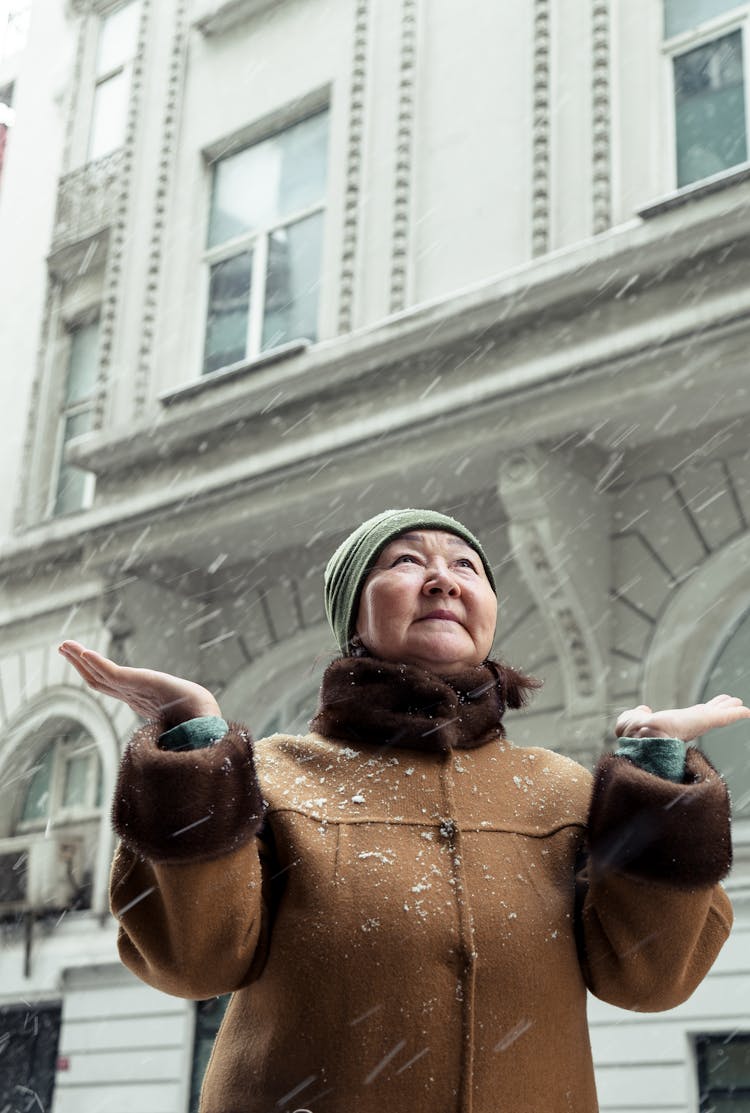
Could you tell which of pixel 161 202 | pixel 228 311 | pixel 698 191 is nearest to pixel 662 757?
pixel 698 191

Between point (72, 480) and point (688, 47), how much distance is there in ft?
20.1

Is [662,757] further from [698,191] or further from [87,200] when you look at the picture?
[87,200]

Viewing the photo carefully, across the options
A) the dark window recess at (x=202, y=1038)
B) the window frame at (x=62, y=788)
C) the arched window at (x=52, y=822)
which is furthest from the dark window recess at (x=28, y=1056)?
the dark window recess at (x=202, y=1038)

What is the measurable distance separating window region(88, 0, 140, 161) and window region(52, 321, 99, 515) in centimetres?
164

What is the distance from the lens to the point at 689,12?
7.77 meters

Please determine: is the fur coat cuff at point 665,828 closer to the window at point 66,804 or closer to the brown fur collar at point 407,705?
the brown fur collar at point 407,705

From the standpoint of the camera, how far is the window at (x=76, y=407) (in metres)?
11.3

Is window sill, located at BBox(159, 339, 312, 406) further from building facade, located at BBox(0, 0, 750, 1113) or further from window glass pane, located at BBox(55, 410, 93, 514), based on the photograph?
window glass pane, located at BBox(55, 410, 93, 514)

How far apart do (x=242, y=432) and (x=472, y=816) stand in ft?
21.2

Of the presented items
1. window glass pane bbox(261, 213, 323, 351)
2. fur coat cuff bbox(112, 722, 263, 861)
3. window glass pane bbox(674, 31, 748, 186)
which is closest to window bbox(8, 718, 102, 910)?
window glass pane bbox(261, 213, 323, 351)

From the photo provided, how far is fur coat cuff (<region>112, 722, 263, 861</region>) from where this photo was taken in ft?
5.41

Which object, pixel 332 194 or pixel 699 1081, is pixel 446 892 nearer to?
pixel 699 1081

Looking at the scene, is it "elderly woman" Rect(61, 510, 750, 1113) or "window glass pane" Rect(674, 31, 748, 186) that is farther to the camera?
"window glass pane" Rect(674, 31, 748, 186)

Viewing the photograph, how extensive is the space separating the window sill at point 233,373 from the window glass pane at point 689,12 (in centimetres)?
281
